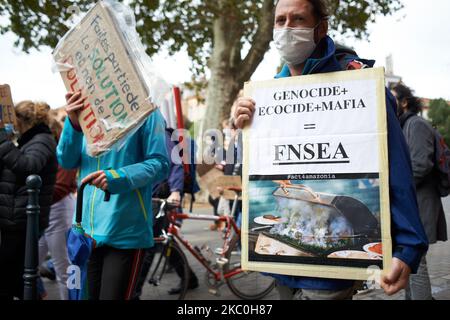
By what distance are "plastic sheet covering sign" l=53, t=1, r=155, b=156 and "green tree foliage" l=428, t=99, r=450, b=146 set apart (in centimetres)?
308

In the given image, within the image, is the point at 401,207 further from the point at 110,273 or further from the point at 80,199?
the point at 110,273

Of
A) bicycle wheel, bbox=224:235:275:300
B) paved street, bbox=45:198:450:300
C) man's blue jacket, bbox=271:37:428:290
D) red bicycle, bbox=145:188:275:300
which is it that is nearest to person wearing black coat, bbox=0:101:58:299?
red bicycle, bbox=145:188:275:300

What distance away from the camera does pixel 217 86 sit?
1491 cm

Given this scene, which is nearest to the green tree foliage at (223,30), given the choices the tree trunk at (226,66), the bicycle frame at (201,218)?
the tree trunk at (226,66)

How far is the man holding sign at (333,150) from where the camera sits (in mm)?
1447

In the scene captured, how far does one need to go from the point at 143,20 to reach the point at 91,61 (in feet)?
32.4

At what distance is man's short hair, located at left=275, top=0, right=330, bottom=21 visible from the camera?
170cm

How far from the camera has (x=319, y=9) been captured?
171cm

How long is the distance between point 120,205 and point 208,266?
111 inches

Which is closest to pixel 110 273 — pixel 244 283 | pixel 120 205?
pixel 120 205

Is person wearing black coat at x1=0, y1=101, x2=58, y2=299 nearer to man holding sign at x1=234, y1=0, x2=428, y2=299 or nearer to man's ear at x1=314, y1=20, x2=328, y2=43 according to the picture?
man holding sign at x1=234, y1=0, x2=428, y2=299

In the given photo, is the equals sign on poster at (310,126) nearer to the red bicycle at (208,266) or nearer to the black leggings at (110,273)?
the black leggings at (110,273)

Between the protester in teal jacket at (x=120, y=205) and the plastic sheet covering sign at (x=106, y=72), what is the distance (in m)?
0.26

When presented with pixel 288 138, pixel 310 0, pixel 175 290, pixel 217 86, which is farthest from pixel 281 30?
pixel 217 86
